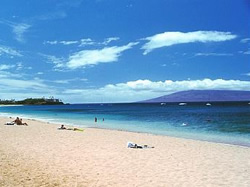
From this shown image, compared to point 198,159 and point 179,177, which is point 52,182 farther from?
point 198,159

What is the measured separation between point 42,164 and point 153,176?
431cm

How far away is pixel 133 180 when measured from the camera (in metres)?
8.93

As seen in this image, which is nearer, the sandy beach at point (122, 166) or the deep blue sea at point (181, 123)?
the sandy beach at point (122, 166)

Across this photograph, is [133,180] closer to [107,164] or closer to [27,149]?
[107,164]

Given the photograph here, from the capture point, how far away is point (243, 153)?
1392 cm

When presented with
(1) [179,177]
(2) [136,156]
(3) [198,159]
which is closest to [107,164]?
(2) [136,156]

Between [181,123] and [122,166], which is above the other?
[181,123]

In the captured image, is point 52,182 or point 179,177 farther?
point 179,177

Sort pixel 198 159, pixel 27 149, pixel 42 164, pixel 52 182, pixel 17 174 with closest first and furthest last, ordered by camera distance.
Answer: pixel 52 182, pixel 17 174, pixel 42 164, pixel 198 159, pixel 27 149

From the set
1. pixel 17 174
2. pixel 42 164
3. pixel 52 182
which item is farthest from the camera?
pixel 42 164

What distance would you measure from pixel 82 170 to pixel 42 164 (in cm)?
178

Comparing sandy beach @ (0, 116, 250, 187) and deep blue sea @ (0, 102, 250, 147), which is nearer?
sandy beach @ (0, 116, 250, 187)

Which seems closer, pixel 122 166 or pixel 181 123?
pixel 122 166

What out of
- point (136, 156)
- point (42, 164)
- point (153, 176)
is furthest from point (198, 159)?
point (42, 164)
